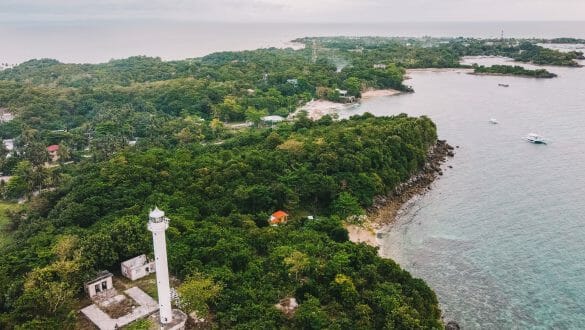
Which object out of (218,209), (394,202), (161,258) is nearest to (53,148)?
(218,209)

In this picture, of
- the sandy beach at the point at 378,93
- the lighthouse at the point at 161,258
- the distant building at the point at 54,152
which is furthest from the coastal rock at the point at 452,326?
the sandy beach at the point at 378,93

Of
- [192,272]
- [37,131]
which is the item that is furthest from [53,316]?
[37,131]

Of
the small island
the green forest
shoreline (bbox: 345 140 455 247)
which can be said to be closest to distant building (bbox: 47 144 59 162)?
the green forest

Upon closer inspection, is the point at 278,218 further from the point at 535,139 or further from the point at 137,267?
the point at 535,139

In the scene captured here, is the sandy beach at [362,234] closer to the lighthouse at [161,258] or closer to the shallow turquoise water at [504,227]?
the shallow turquoise water at [504,227]

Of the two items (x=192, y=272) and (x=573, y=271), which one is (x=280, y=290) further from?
(x=573, y=271)
